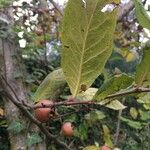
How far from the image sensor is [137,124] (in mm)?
3080

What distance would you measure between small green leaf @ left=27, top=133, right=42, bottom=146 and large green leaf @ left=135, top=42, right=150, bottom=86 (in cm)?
156

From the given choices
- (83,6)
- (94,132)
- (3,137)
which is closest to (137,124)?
(94,132)

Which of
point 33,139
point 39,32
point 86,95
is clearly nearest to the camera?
point 86,95

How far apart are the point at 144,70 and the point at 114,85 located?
5 centimetres

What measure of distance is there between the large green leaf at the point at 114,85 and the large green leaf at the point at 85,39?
3 centimetres

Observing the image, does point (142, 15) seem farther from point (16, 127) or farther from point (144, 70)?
point (16, 127)

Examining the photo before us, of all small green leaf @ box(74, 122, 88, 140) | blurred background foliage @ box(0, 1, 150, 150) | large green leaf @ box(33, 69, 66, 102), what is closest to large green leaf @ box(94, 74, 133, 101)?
large green leaf @ box(33, 69, 66, 102)

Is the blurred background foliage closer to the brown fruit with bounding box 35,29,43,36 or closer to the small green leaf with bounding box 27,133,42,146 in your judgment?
the brown fruit with bounding box 35,29,43,36

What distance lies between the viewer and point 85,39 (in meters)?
0.59

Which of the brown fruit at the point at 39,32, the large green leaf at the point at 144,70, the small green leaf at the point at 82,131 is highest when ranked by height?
the brown fruit at the point at 39,32

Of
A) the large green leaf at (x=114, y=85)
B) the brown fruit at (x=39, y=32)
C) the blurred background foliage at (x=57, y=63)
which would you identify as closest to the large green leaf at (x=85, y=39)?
the large green leaf at (x=114, y=85)

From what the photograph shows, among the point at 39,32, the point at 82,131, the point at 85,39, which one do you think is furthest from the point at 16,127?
the point at 85,39

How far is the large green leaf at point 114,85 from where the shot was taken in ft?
1.99

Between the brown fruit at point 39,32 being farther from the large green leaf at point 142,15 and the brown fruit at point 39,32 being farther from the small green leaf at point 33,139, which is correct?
the large green leaf at point 142,15
